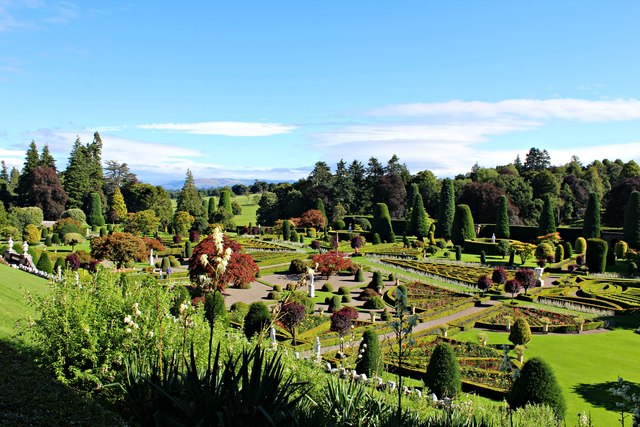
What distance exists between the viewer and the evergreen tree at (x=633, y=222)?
1597 inches

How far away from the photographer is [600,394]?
1387cm

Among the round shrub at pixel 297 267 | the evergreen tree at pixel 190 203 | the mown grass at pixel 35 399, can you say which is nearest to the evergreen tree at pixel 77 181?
the evergreen tree at pixel 190 203

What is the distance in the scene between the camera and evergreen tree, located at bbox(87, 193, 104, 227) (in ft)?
206

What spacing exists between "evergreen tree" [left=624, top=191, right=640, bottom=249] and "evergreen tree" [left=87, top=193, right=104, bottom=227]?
5792 cm

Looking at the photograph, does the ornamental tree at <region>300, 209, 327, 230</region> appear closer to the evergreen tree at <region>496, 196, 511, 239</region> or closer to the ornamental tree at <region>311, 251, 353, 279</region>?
the evergreen tree at <region>496, 196, 511, 239</region>

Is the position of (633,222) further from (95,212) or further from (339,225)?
(95,212)

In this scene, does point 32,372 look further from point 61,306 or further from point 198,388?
point 198,388

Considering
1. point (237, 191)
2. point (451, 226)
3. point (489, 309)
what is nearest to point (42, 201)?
point (451, 226)

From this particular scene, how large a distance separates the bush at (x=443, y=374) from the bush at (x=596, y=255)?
2650 centimetres

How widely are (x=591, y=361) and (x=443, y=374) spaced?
7.16 meters

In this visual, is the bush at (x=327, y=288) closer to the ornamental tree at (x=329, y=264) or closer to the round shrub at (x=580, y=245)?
the ornamental tree at (x=329, y=264)

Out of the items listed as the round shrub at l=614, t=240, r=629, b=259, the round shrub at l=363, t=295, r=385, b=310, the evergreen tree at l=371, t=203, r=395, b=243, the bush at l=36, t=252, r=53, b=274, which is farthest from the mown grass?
the evergreen tree at l=371, t=203, r=395, b=243

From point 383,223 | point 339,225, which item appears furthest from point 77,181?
point 383,223

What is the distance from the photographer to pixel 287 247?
157 feet
